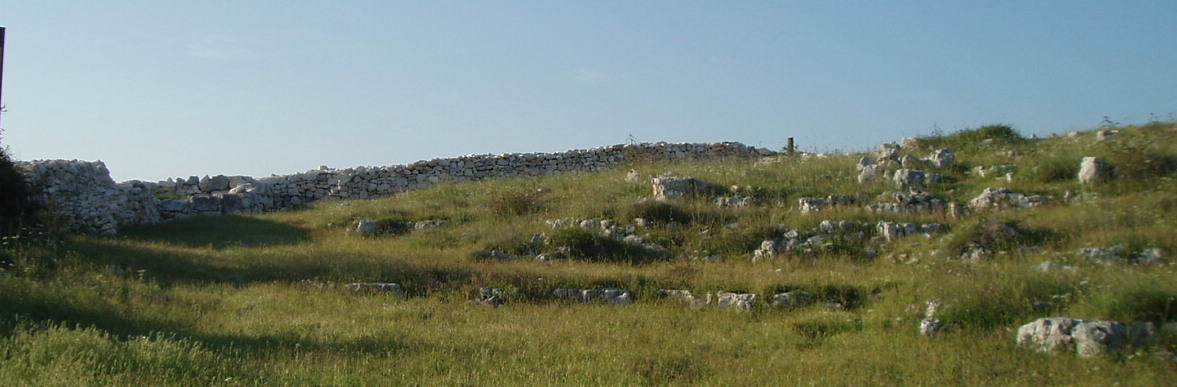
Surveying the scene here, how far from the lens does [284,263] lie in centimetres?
1428

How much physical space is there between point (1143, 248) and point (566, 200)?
10.5 metres

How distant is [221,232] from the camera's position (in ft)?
63.0

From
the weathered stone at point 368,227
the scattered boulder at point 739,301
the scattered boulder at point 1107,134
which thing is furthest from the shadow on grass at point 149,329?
the scattered boulder at point 1107,134

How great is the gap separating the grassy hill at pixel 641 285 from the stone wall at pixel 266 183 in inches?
45.2

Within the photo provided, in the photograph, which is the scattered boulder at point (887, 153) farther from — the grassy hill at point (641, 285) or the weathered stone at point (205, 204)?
the weathered stone at point (205, 204)

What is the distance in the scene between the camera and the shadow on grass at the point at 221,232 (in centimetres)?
1770

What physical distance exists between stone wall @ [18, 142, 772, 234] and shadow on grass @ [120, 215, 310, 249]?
2.44 feet

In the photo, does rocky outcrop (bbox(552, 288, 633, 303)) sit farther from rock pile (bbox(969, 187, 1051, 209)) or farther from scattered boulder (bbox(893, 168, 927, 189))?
scattered boulder (bbox(893, 168, 927, 189))

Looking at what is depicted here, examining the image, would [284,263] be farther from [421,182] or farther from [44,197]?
[421,182]

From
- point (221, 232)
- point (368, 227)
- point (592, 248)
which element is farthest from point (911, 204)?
point (221, 232)

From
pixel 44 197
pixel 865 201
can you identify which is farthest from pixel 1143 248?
pixel 44 197

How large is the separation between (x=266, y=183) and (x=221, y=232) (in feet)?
21.9

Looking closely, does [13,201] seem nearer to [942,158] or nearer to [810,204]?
[810,204]

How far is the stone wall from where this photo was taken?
19281 millimetres
